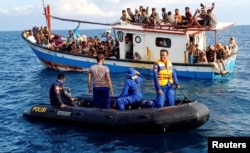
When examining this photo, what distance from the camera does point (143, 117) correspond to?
40.2 feet

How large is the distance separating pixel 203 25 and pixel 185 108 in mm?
10520

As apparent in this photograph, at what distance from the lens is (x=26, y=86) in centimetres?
2241

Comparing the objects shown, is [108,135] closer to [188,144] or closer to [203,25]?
[188,144]

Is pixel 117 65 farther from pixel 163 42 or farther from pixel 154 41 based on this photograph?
pixel 163 42

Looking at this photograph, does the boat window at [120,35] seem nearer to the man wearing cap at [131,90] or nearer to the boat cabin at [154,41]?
the boat cabin at [154,41]

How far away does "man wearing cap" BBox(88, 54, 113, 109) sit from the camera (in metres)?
12.8

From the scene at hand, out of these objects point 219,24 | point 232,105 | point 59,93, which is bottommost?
point 232,105

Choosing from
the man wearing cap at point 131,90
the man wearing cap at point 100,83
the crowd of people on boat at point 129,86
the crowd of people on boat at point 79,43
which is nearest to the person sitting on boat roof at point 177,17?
the crowd of people on boat at point 79,43

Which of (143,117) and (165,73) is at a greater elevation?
(165,73)

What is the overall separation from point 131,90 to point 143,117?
3.52 feet

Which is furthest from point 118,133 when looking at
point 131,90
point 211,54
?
point 211,54

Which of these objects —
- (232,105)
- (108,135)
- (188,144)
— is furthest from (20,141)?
(232,105)

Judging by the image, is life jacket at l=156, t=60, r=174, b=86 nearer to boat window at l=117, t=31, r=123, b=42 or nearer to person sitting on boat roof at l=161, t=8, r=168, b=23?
person sitting on boat roof at l=161, t=8, r=168, b=23

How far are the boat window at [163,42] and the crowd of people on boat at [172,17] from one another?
74 cm
